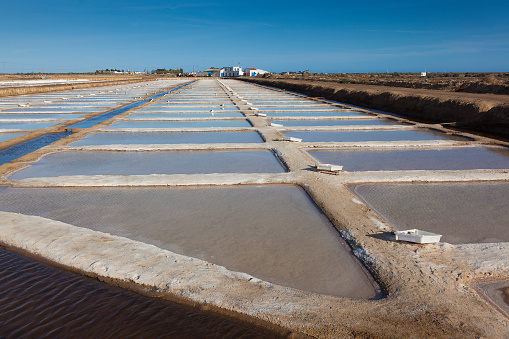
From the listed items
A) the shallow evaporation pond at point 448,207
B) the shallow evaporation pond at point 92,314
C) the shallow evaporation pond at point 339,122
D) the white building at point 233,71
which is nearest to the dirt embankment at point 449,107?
the shallow evaporation pond at point 339,122

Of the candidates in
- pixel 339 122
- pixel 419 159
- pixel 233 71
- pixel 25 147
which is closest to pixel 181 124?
pixel 25 147

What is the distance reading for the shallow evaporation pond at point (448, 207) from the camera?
335cm

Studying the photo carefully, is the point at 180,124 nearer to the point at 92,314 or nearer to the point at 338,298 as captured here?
the point at 92,314

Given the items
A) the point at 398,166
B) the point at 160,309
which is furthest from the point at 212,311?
the point at 398,166

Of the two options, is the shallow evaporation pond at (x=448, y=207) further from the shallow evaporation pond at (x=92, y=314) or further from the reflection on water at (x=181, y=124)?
the reflection on water at (x=181, y=124)

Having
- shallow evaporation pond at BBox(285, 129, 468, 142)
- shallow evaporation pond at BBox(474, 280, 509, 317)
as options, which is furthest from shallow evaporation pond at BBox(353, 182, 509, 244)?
shallow evaporation pond at BBox(285, 129, 468, 142)

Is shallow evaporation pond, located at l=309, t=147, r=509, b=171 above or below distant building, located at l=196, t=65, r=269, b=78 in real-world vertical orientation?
below

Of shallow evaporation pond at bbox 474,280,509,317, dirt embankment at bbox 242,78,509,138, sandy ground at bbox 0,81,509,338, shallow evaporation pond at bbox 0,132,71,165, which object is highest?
dirt embankment at bbox 242,78,509,138

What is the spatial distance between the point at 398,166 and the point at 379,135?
325 cm

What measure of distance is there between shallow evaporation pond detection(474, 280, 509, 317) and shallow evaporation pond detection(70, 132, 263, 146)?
5.82 m

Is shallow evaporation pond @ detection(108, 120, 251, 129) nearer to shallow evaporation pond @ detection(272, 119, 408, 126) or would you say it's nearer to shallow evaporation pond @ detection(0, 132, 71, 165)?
shallow evaporation pond @ detection(272, 119, 408, 126)

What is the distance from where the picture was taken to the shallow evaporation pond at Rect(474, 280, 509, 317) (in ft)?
7.33

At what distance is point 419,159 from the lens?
6.30m

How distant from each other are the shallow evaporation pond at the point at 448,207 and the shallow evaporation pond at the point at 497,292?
0.66 m
